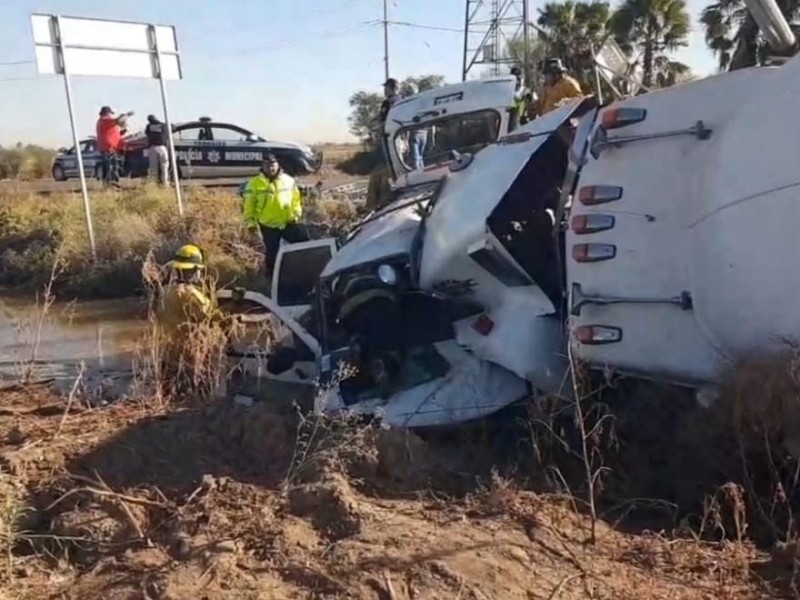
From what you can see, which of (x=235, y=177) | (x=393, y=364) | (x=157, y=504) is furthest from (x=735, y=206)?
(x=235, y=177)

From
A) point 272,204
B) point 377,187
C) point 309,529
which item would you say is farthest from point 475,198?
point 377,187

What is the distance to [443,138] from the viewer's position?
30.5 ft

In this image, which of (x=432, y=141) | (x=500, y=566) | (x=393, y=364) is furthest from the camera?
(x=432, y=141)

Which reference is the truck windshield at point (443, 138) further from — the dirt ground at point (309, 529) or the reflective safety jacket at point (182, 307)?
the dirt ground at point (309, 529)

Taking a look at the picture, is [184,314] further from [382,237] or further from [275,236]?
[275,236]

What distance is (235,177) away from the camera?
23.9 metres

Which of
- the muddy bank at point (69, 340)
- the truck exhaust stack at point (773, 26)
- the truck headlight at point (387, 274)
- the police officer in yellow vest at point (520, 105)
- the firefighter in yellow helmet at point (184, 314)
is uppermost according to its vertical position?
the truck exhaust stack at point (773, 26)

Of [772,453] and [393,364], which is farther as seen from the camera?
[393,364]

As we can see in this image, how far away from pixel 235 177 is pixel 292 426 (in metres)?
19.5

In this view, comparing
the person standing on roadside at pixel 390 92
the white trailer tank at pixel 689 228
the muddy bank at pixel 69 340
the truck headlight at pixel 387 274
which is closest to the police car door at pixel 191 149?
the muddy bank at pixel 69 340

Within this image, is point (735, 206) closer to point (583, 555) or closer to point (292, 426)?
point (583, 555)

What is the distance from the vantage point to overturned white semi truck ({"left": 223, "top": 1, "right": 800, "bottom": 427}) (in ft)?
13.6

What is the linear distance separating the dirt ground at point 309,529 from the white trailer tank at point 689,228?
2.73 feet

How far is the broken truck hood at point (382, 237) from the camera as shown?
5.96 meters
